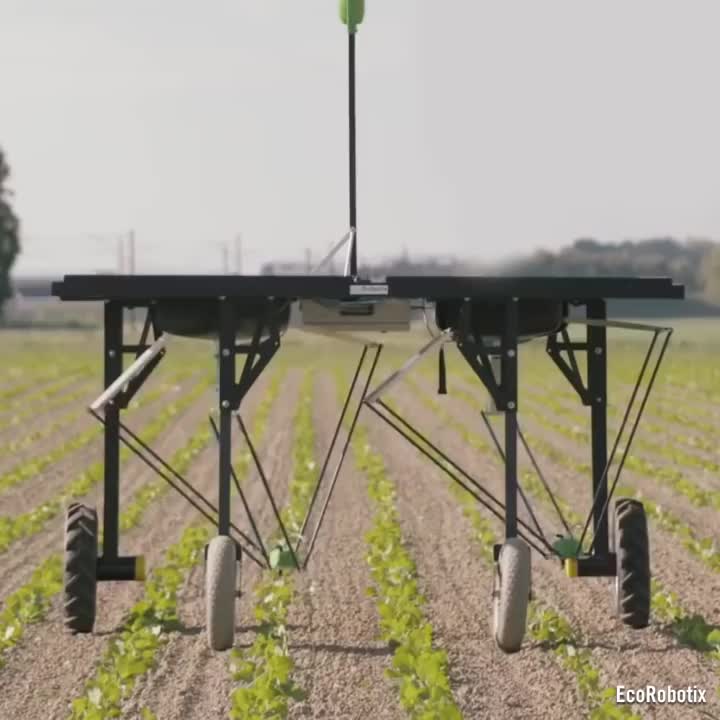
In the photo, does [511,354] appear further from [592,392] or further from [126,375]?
[126,375]

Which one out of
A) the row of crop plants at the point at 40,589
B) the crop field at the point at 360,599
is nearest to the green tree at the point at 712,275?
the crop field at the point at 360,599

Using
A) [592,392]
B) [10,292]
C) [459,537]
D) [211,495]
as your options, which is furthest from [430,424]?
[10,292]

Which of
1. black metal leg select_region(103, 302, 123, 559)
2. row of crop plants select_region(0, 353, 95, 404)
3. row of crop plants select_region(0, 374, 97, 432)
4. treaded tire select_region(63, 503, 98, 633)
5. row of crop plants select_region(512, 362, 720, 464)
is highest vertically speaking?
black metal leg select_region(103, 302, 123, 559)

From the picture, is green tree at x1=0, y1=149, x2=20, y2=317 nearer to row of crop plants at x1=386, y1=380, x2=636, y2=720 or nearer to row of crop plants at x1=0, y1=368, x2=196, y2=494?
A: row of crop plants at x1=0, y1=368, x2=196, y2=494

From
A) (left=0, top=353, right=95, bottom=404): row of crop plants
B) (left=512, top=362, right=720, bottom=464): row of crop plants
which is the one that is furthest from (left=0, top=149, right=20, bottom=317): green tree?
(left=512, top=362, right=720, bottom=464): row of crop plants

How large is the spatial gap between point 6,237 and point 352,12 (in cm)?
7827

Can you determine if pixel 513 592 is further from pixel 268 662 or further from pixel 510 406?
pixel 268 662

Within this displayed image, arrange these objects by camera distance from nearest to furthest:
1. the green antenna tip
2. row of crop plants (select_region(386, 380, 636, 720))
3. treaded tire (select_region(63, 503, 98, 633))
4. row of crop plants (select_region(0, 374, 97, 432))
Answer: row of crop plants (select_region(386, 380, 636, 720))
treaded tire (select_region(63, 503, 98, 633))
the green antenna tip
row of crop plants (select_region(0, 374, 97, 432))

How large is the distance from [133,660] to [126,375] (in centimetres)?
143

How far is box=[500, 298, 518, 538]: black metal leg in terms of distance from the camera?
7.11 meters

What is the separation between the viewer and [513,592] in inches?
276

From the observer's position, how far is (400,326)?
7688 mm

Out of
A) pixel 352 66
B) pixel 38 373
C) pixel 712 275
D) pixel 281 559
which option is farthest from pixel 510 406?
pixel 712 275

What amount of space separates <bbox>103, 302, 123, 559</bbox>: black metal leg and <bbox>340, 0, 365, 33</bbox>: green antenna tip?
6.52 feet
